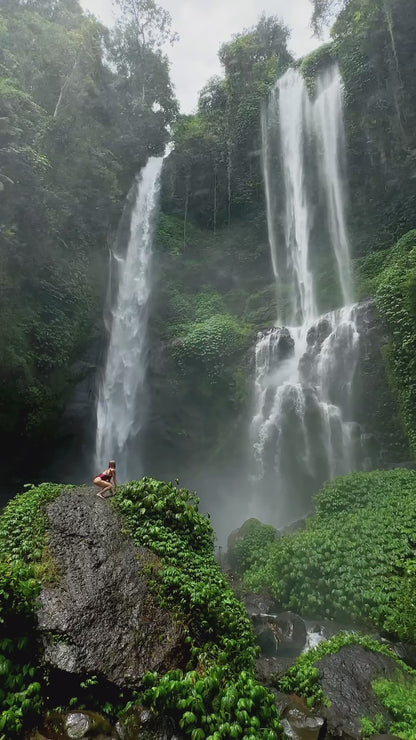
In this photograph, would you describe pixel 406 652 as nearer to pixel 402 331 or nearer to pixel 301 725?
pixel 301 725

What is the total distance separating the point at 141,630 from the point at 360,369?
13104 mm

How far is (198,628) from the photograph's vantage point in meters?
4.52

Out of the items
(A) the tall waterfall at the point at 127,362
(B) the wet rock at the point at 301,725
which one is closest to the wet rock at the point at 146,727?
(B) the wet rock at the point at 301,725

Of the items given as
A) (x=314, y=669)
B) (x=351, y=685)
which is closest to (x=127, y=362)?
(x=314, y=669)

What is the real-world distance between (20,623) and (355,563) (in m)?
6.32

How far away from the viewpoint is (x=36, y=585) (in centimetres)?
404

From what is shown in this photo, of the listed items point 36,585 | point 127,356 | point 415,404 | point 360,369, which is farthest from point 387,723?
point 127,356

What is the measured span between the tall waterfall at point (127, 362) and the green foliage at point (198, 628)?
1227 cm

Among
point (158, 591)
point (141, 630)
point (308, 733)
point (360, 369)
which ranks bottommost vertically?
point (308, 733)

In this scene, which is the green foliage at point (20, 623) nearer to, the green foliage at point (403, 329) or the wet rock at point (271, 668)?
the wet rock at point (271, 668)

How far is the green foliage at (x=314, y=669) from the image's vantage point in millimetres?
4566

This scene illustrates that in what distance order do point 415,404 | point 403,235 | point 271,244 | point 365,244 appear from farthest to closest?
point 271,244 < point 365,244 < point 403,235 < point 415,404

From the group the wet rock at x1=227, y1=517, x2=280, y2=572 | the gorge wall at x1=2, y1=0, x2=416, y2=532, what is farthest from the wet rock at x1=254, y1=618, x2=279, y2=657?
the gorge wall at x1=2, y1=0, x2=416, y2=532

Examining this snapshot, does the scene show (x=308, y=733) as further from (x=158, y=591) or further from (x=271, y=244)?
(x=271, y=244)
